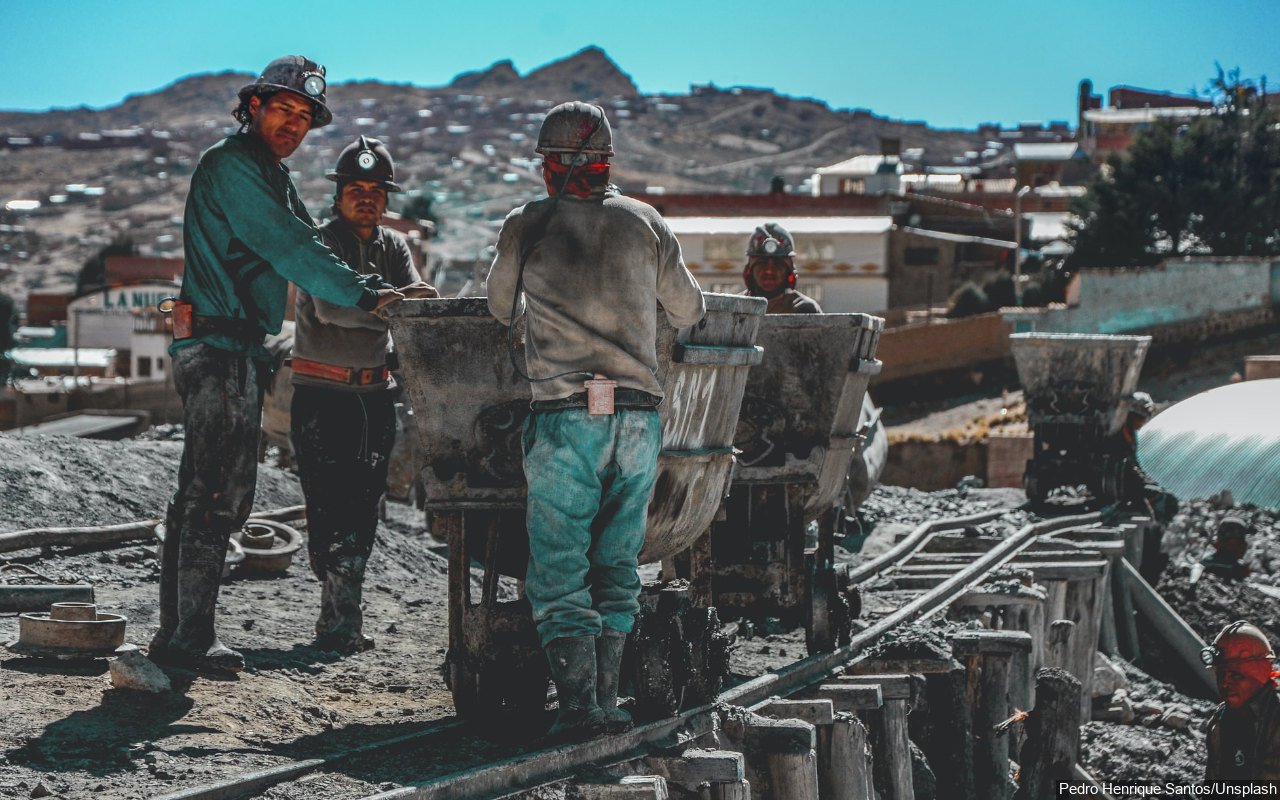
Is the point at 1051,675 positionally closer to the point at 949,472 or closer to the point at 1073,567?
the point at 1073,567

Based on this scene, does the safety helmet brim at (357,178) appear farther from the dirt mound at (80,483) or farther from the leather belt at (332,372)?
the dirt mound at (80,483)

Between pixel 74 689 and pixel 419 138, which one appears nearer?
pixel 74 689

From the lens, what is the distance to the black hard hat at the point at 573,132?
5113 mm

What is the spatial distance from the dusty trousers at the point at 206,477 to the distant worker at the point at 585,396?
1.13 meters

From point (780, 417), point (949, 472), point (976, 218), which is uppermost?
point (976, 218)

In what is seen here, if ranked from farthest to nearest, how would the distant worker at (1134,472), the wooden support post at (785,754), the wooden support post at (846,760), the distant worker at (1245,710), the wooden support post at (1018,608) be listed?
1. the distant worker at (1134,472)
2. the wooden support post at (1018,608)
3. the distant worker at (1245,710)
4. the wooden support post at (846,760)
5. the wooden support post at (785,754)

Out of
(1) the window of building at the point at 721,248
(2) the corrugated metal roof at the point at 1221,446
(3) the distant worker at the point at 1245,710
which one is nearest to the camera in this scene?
(3) the distant worker at the point at 1245,710

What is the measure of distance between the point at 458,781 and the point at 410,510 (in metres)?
8.82

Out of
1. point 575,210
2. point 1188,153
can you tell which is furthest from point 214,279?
point 1188,153

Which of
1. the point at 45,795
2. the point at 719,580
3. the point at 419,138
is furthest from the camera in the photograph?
the point at 419,138

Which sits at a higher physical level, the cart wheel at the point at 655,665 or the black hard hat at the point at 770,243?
the black hard hat at the point at 770,243

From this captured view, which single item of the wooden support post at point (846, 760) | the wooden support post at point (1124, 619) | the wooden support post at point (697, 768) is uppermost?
the wooden support post at point (697, 768)

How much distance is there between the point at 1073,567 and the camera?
12.0 metres

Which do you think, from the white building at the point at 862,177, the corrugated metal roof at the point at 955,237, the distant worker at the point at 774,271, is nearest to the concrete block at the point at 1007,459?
the distant worker at the point at 774,271
